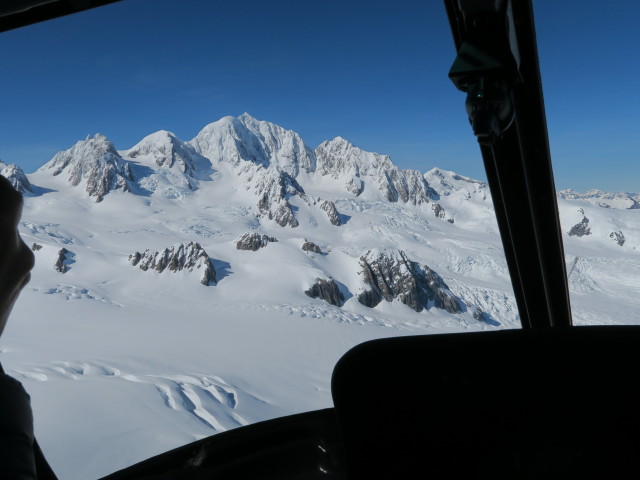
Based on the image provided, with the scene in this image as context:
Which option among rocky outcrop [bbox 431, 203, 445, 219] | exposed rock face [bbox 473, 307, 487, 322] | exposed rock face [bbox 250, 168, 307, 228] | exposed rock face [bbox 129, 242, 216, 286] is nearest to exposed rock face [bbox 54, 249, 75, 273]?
exposed rock face [bbox 129, 242, 216, 286]

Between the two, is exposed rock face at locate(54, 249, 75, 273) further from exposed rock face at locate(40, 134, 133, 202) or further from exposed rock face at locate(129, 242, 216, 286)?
exposed rock face at locate(40, 134, 133, 202)

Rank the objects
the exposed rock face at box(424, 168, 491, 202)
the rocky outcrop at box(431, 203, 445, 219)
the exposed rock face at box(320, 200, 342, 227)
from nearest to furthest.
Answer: the exposed rock face at box(424, 168, 491, 202) < the rocky outcrop at box(431, 203, 445, 219) < the exposed rock face at box(320, 200, 342, 227)

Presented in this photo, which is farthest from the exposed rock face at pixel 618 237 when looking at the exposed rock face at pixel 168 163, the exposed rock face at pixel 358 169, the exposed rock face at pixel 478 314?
Result: the exposed rock face at pixel 168 163

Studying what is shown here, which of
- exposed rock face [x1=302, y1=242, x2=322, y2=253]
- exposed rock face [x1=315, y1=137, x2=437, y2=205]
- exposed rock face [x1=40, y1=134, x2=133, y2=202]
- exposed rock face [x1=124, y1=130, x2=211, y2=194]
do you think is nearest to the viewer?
exposed rock face [x1=302, y1=242, x2=322, y2=253]

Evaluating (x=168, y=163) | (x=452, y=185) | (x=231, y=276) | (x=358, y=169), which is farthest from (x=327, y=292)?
(x=168, y=163)

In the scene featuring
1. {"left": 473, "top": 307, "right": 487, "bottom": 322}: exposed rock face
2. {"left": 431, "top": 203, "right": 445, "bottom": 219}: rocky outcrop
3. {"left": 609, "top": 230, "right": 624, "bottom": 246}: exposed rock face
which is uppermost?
{"left": 431, "top": 203, "right": 445, "bottom": 219}: rocky outcrop

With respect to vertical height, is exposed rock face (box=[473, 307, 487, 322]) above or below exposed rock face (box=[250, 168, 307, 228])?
below

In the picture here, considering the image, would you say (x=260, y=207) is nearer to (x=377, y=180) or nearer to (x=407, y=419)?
(x=377, y=180)
